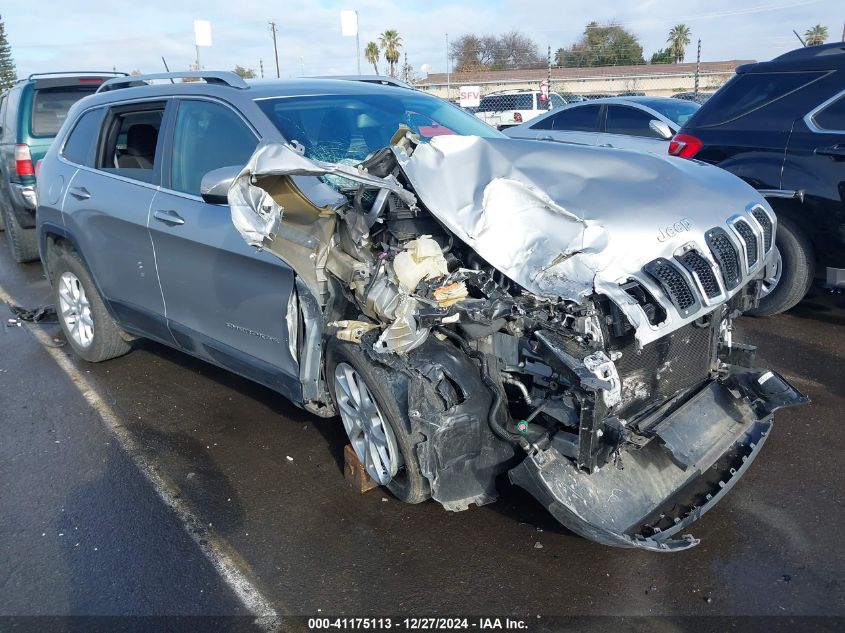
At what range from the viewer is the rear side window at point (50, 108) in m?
8.47

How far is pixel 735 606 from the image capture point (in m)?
2.66

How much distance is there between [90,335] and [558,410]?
4105 mm

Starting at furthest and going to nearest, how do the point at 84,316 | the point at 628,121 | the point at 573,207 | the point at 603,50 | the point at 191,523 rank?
the point at 603,50, the point at 628,121, the point at 84,316, the point at 191,523, the point at 573,207

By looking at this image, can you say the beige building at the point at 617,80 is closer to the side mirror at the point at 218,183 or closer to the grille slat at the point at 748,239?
the side mirror at the point at 218,183

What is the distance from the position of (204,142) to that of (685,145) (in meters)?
3.94

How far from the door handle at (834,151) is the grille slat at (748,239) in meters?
2.40

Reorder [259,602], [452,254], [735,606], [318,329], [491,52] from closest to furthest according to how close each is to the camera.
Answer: [735,606] → [259,602] → [452,254] → [318,329] → [491,52]

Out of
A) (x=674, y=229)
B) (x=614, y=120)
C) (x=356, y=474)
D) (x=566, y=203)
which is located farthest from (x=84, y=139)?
(x=614, y=120)

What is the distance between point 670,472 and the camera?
2.98 m

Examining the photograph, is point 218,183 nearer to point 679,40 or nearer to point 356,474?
point 356,474

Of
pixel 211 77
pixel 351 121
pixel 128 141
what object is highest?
pixel 211 77

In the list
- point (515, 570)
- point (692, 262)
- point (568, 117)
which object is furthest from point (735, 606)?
point (568, 117)

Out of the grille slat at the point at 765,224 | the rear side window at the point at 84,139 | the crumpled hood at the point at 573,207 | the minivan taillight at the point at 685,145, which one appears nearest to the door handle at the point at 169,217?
the rear side window at the point at 84,139

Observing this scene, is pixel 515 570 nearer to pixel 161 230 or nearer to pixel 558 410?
pixel 558 410
